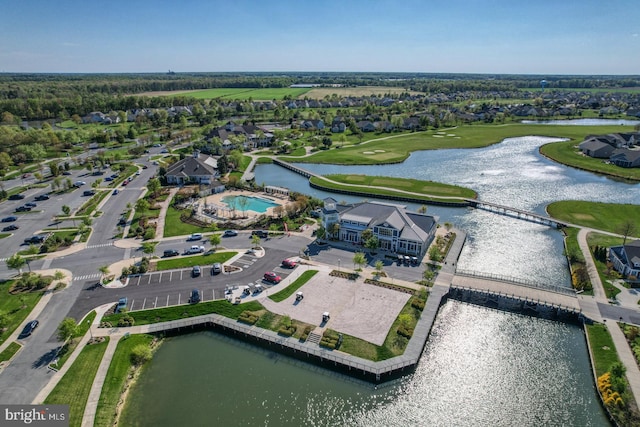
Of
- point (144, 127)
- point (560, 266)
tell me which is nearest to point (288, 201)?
point (560, 266)

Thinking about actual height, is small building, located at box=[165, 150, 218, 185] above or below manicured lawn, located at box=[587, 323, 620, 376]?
above

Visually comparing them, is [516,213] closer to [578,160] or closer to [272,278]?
[272,278]

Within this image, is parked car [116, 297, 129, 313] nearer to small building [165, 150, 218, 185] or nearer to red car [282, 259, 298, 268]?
red car [282, 259, 298, 268]

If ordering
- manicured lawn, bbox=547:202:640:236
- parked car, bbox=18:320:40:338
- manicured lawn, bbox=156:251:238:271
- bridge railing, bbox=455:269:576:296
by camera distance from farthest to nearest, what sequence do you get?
manicured lawn, bbox=547:202:640:236 → manicured lawn, bbox=156:251:238:271 → bridge railing, bbox=455:269:576:296 → parked car, bbox=18:320:40:338

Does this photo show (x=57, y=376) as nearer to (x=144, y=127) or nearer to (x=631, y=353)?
(x=631, y=353)

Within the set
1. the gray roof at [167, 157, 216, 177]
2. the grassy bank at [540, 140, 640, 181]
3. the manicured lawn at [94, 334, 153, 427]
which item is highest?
the gray roof at [167, 157, 216, 177]

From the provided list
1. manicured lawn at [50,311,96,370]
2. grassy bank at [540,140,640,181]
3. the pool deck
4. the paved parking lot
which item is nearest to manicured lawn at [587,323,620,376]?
the paved parking lot
